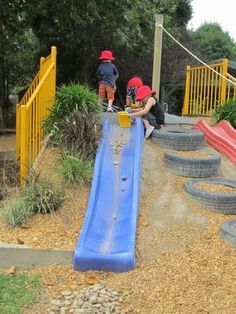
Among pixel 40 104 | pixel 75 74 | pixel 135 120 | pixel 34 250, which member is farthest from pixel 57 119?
pixel 75 74

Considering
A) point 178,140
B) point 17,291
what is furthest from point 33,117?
point 17,291

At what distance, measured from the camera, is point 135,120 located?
822 centimetres

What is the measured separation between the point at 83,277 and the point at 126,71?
1729cm

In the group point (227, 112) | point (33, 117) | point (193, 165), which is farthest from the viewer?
point (227, 112)

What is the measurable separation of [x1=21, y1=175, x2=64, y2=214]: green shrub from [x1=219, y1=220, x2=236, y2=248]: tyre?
1.87 meters

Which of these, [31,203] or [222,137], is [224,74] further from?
[31,203]

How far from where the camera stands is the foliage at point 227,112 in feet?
30.7

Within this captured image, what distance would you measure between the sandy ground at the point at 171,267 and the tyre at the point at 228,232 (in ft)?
0.20

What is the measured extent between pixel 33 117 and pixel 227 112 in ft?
12.9

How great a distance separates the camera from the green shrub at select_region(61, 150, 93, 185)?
639cm

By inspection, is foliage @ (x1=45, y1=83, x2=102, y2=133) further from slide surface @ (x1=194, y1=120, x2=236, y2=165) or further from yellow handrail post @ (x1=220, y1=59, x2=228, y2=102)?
yellow handrail post @ (x1=220, y1=59, x2=228, y2=102)

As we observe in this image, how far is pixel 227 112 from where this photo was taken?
945cm

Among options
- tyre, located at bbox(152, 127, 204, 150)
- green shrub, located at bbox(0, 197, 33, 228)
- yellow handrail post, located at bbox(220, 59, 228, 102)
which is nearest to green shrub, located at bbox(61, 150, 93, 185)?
green shrub, located at bbox(0, 197, 33, 228)

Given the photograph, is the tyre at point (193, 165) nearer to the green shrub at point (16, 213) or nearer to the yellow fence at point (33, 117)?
the yellow fence at point (33, 117)
